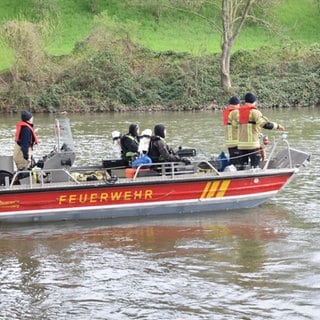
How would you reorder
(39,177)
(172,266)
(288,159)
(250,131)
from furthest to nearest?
(288,159) < (250,131) < (39,177) < (172,266)

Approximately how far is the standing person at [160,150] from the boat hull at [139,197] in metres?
0.58

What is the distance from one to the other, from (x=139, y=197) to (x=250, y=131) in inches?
110

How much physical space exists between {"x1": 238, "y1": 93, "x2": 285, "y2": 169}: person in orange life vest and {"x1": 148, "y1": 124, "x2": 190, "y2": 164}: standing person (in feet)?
4.44

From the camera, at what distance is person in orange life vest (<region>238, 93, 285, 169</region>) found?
568 inches

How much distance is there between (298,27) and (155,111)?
81.1 feet

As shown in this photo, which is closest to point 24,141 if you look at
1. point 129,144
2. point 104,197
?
point 104,197

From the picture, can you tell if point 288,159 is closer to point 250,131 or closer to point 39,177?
point 250,131

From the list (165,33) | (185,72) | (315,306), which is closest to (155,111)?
(185,72)

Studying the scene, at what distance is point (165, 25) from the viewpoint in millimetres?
Result: 58031

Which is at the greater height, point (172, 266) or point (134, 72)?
point (134, 72)

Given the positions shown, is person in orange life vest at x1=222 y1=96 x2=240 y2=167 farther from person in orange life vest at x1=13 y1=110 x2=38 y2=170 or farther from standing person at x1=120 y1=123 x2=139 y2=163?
person in orange life vest at x1=13 y1=110 x2=38 y2=170

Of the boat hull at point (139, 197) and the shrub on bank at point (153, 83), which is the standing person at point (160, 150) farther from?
the shrub on bank at point (153, 83)

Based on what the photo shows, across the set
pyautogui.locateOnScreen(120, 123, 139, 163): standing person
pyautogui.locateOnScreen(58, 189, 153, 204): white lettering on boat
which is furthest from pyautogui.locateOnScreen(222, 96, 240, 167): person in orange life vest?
pyautogui.locateOnScreen(58, 189, 153, 204): white lettering on boat

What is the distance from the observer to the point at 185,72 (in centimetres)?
4322
